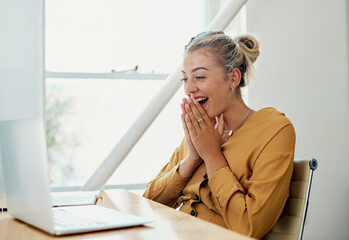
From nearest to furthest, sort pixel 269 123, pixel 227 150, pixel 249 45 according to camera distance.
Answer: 1. pixel 269 123
2. pixel 227 150
3. pixel 249 45

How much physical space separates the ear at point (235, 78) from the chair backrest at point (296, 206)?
1.50ft

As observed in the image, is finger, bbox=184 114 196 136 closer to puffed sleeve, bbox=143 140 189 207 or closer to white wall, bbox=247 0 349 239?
puffed sleeve, bbox=143 140 189 207

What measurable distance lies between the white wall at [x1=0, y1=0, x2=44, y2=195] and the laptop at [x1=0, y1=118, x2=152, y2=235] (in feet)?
0.11

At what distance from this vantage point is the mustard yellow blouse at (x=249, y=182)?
1.34 meters

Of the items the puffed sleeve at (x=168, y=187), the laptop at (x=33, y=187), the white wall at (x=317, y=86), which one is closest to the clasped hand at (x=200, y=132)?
the puffed sleeve at (x=168, y=187)

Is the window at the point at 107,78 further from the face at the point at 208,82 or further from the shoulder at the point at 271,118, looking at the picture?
the shoulder at the point at 271,118

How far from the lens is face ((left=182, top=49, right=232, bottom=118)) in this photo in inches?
67.4

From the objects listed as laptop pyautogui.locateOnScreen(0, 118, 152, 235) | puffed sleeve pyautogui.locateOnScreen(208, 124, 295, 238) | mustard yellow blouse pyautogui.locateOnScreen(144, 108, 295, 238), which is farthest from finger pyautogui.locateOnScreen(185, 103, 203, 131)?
laptop pyautogui.locateOnScreen(0, 118, 152, 235)

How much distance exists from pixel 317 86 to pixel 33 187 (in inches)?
101

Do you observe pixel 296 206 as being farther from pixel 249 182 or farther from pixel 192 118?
pixel 192 118

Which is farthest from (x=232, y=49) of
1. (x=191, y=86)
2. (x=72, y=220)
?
(x=72, y=220)

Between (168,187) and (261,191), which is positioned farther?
(168,187)

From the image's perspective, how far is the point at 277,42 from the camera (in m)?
3.07

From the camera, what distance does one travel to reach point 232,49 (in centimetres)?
174
